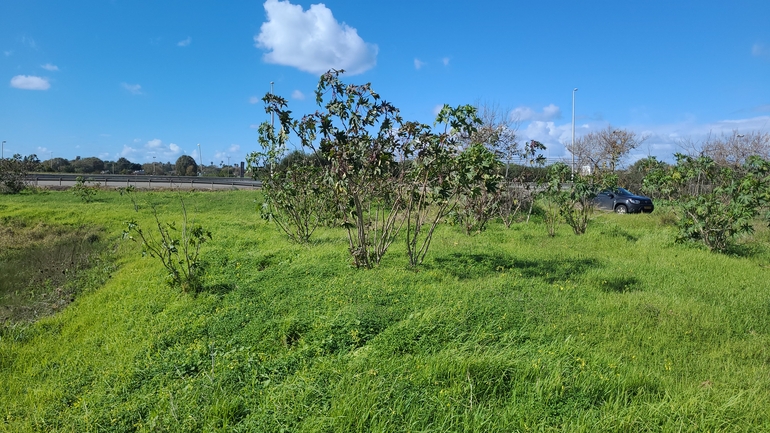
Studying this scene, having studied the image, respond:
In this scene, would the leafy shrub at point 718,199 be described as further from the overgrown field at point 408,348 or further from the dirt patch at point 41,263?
the dirt patch at point 41,263

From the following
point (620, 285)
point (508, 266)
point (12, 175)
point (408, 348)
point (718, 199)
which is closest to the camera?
point (408, 348)

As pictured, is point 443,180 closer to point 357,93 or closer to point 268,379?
point 357,93

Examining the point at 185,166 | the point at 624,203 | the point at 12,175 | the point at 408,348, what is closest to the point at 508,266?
the point at 408,348

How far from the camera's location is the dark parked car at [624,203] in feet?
59.0

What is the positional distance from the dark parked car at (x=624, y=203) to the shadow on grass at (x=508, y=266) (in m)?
12.2

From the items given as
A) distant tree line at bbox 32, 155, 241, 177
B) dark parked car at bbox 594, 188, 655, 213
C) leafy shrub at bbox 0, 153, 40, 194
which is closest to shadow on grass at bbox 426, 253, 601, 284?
dark parked car at bbox 594, 188, 655, 213

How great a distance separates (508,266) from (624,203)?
1421cm

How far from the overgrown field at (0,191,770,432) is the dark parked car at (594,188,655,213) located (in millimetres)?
11339

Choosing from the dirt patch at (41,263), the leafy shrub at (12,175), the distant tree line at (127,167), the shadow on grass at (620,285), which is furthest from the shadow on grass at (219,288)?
the distant tree line at (127,167)

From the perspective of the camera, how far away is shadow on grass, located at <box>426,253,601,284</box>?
19.7 ft

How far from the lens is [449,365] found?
135 inches

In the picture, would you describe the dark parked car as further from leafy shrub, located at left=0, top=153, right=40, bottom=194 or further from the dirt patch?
leafy shrub, located at left=0, top=153, right=40, bottom=194

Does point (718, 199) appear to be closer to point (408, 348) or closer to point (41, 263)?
point (408, 348)

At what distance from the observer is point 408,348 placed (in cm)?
383
